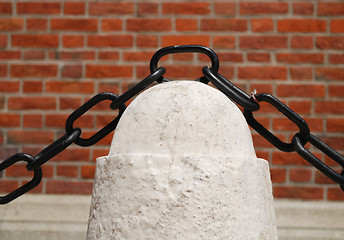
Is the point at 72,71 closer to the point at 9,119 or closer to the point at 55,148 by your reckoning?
the point at 9,119

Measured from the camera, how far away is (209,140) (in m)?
1.05

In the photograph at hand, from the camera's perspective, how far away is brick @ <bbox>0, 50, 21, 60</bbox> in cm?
263

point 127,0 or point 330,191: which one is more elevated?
point 127,0

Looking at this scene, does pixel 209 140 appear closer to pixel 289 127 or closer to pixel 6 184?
pixel 289 127

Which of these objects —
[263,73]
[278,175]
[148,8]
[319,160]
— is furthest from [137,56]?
[319,160]

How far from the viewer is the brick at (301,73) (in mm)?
2543

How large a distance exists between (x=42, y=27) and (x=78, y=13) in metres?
0.23

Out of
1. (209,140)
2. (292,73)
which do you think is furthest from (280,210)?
(209,140)

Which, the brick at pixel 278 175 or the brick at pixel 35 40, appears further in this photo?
the brick at pixel 35 40

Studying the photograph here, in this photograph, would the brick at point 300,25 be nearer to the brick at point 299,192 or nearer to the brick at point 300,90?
the brick at point 300,90

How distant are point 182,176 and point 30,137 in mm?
1768

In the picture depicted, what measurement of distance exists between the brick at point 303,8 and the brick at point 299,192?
977mm

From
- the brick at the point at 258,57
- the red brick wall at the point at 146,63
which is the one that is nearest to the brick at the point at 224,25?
the red brick wall at the point at 146,63

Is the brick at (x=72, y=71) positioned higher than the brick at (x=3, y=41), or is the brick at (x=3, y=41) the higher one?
the brick at (x=3, y=41)
